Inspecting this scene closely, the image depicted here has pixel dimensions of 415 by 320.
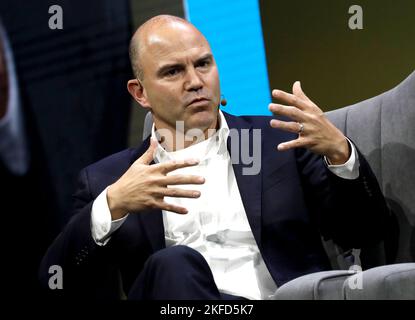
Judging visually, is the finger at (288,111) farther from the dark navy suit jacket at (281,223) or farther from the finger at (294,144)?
the dark navy suit jacket at (281,223)

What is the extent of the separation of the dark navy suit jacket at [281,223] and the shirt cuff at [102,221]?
20 mm

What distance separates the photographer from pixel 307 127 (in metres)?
1.89

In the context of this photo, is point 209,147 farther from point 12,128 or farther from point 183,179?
point 12,128

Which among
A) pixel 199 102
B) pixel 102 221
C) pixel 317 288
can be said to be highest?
pixel 199 102

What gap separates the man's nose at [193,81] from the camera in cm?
218

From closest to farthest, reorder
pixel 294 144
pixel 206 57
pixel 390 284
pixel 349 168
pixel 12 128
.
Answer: pixel 390 284
pixel 294 144
pixel 349 168
pixel 206 57
pixel 12 128

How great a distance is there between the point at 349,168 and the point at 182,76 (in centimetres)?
60

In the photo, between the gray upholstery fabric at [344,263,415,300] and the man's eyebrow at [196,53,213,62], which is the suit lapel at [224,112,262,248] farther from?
the gray upholstery fabric at [344,263,415,300]

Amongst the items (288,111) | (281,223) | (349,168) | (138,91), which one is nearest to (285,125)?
(288,111)

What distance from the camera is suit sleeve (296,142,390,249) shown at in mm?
2002

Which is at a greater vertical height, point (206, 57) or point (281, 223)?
point (206, 57)

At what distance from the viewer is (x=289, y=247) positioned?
2.09 metres

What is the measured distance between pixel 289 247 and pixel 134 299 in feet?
1.65

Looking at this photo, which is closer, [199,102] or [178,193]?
[178,193]
